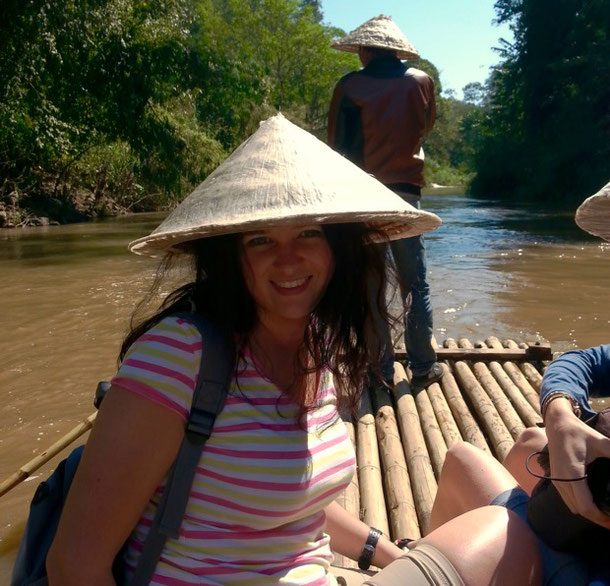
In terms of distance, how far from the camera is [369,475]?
2738mm

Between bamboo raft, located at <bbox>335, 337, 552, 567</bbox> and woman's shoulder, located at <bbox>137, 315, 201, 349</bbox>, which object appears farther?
bamboo raft, located at <bbox>335, 337, 552, 567</bbox>

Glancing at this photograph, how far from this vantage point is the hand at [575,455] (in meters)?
1.32

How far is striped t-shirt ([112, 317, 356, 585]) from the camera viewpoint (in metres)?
1.26

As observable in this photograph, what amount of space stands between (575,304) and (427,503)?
5065 mm

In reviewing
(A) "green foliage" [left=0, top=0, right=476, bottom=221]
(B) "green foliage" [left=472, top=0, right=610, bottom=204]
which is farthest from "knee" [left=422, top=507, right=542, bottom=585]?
(B) "green foliage" [left=472, top=0, right=610, bottom=204]

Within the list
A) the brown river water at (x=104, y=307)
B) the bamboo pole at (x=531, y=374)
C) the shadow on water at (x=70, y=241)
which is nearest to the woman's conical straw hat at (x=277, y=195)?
the brown river water at (x=104, y=307)

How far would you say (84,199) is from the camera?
22.0m

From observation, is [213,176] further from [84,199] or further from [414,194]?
[84,199]

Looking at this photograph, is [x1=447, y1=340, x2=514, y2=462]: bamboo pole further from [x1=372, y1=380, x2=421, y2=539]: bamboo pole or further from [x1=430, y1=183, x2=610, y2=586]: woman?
[x1=430, y1=183, x2=610, y2=586]: woman

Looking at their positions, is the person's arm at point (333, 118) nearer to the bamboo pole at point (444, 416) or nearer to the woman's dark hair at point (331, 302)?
the bamboo pole at point (444, 416)

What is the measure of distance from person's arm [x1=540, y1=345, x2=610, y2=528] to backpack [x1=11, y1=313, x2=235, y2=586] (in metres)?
0.67

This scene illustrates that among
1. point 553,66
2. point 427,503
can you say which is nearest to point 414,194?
point 427,503

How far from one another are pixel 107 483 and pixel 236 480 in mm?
226

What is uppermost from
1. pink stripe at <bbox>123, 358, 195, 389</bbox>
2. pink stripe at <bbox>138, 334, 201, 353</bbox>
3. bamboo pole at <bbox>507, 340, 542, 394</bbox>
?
pink stripe at <bbox>138, 334, 201, 353</bbox>
